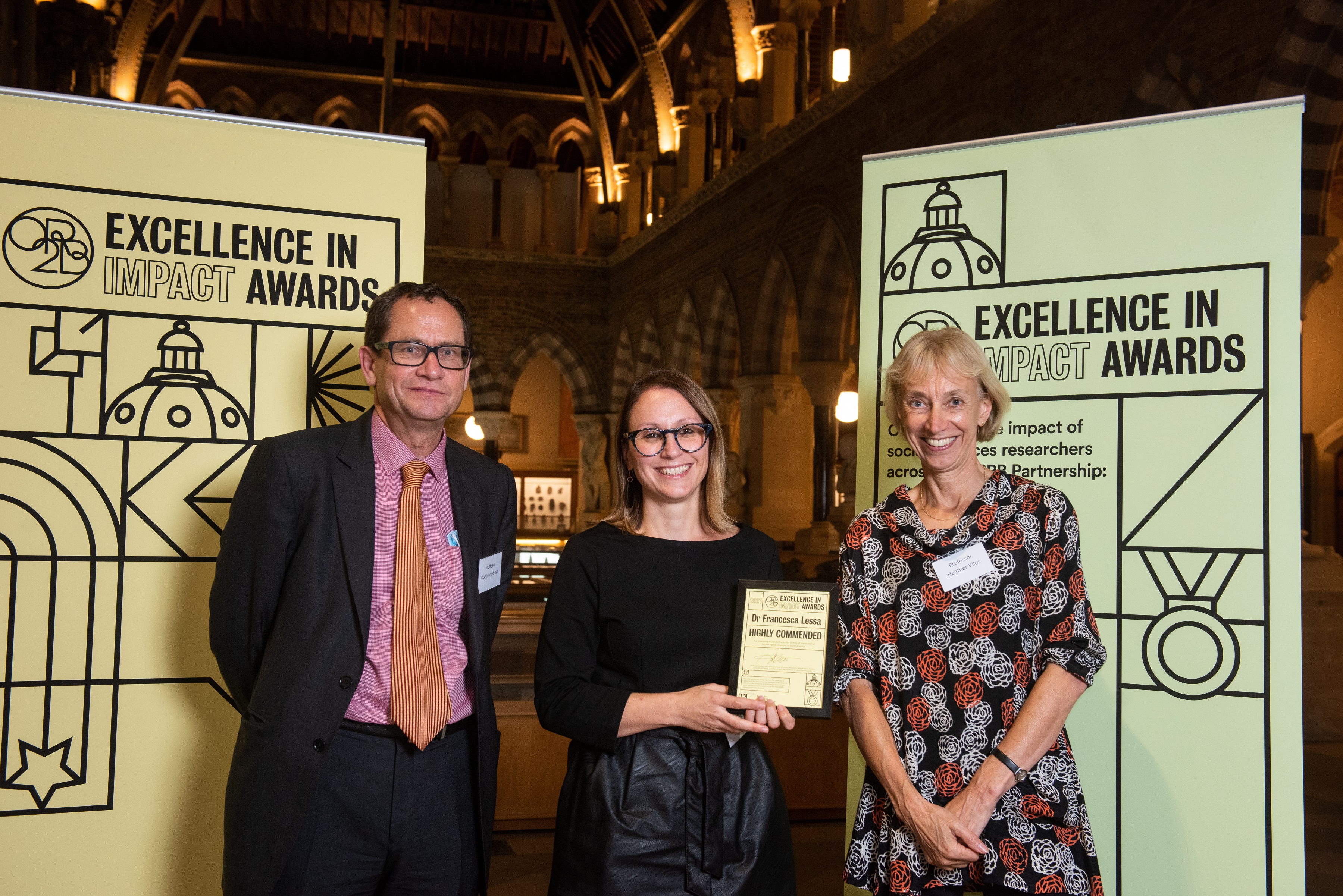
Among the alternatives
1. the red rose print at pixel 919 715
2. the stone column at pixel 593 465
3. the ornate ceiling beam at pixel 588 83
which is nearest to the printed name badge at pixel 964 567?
the red rose print at pixel 919 715

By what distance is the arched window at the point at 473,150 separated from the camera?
2050 cm

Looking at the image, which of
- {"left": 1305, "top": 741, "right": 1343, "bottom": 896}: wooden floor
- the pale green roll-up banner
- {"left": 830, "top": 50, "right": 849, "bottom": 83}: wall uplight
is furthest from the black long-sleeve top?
{"left": 830, "top": 50, "right": 849, "bottom": 83}: wall uplight

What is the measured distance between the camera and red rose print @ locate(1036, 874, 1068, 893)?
199 centimetres

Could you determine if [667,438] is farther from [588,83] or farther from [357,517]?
[588,83]

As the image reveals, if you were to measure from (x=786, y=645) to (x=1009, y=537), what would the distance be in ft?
1.56

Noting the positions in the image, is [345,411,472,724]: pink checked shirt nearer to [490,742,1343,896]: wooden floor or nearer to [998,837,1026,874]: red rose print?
[998,837,1026,874]: red rose print

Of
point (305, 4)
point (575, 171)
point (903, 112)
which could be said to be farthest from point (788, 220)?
point (305, 4)

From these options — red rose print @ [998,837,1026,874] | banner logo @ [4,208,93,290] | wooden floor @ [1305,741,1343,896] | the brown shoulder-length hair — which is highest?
banner logo @ [4,208,93,290]

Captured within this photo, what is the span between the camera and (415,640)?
7.01 feet

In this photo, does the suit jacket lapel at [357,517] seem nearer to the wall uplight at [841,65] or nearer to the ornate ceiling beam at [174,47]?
the wall uplight at [841,65]

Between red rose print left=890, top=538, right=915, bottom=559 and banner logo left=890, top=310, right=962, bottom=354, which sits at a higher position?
banner logo left=890, top=310, right=962, bottom=354

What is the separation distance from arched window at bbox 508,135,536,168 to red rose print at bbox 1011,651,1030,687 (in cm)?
1947

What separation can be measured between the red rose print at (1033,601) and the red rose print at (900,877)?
51 centimetres

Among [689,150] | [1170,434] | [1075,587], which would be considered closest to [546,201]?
[689,150]
